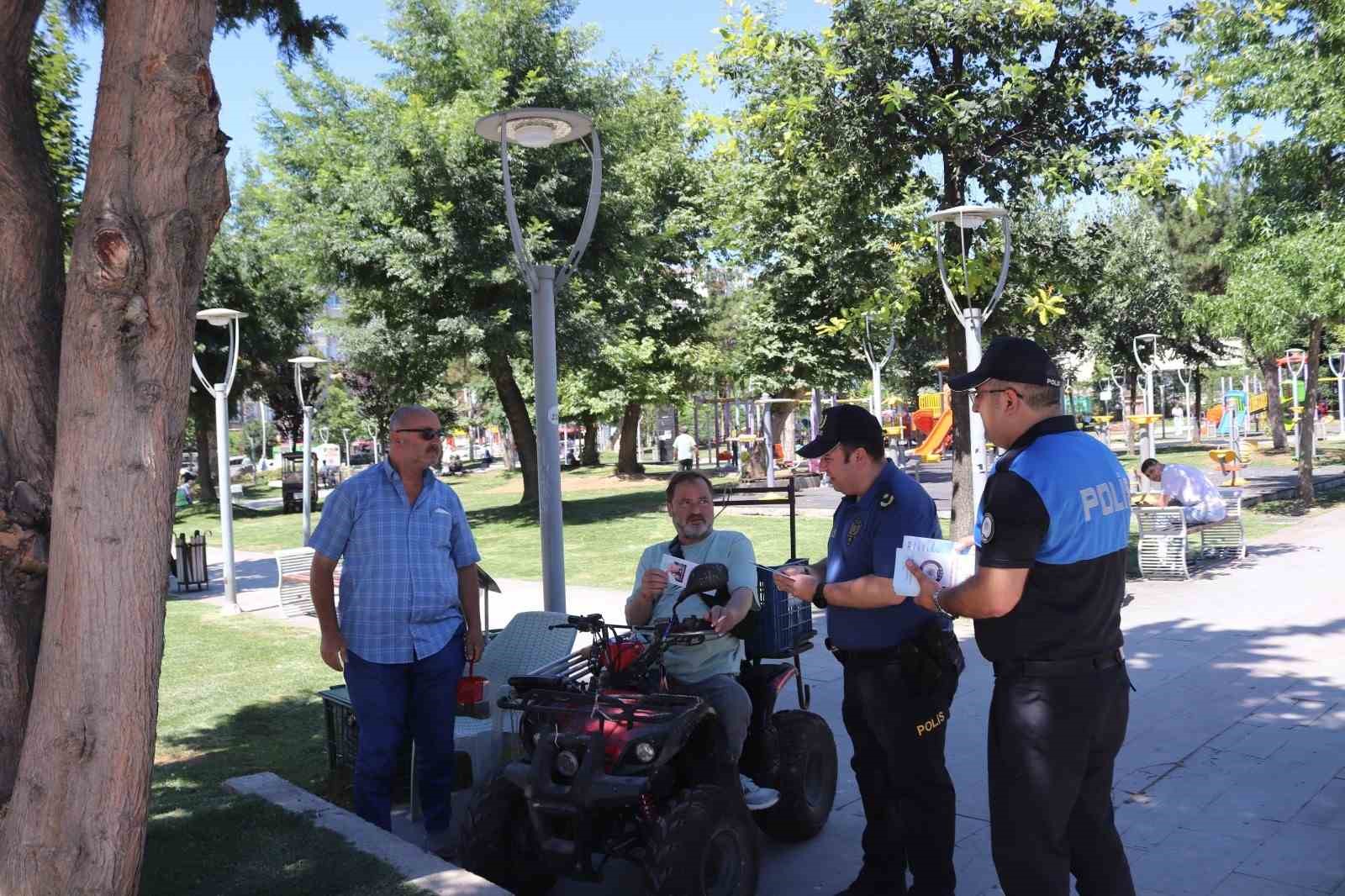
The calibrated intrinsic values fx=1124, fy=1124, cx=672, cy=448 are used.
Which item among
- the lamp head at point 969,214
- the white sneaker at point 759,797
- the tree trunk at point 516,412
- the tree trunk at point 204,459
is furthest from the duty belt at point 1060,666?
the tree trunk at point 204,459

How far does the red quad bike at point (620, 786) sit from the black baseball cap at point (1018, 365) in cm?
138

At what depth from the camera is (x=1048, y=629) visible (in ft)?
10.4

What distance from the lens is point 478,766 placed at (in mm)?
5625

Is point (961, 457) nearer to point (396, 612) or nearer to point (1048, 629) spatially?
point (396, 612)

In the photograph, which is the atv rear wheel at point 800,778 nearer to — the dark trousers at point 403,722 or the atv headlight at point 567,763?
the atv headlight at point 567,763

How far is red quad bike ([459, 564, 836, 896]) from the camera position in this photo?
3.75 m

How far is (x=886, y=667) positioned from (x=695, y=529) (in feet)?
3.50

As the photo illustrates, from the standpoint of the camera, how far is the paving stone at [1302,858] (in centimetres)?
429

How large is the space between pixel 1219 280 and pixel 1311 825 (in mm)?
38129

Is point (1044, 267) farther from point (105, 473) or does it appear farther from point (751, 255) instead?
point (751, 255)

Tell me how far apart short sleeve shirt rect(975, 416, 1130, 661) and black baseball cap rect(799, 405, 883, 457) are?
3.16ft

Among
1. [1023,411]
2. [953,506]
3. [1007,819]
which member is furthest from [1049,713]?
[953,506]

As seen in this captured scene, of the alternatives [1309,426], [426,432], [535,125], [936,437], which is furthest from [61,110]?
[936,437]

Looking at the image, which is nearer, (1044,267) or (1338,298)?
(1044,267)
